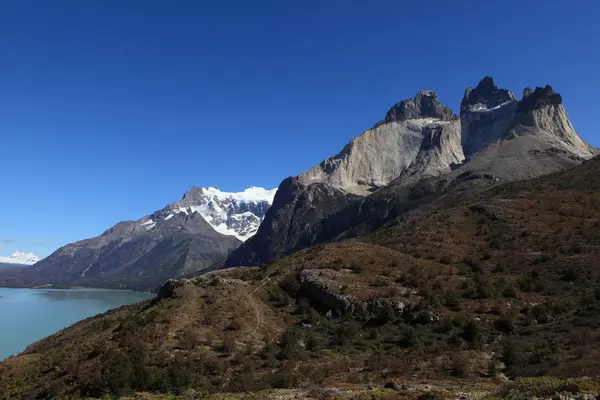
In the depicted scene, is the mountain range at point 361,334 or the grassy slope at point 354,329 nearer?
the mountain range at point 361,334

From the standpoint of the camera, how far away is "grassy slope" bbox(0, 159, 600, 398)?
2138 cm

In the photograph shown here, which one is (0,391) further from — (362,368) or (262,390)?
(362,368)

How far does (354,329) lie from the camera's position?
93.2 ft

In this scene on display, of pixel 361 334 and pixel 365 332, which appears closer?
pixel 361 334

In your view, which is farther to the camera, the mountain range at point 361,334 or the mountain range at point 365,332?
the mountain range at point 365,332

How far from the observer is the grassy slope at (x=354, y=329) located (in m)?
21.4

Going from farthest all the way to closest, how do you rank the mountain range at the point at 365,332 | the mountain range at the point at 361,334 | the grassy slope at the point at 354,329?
the grassy slope at the point at 354,329 → the mountain range at the point at 365,332 → the mountain range at the point at 361,334

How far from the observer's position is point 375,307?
3119cm

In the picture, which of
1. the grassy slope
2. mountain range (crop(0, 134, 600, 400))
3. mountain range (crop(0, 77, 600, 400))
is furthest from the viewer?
the grassy slope

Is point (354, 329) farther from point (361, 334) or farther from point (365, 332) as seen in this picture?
point (365, 332)

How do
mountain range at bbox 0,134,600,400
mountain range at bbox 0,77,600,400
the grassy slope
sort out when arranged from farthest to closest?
the grassy slope < mountain range at bbox 0,77,600,400 < mountain range at bbox 0,134,600,400

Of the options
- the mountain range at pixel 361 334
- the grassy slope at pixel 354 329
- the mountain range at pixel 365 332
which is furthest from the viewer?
the grassy slope at pixel 354 329

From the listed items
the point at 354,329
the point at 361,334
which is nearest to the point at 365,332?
the point at 361,334

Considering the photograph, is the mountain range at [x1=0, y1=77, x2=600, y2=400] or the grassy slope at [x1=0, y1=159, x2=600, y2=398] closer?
the mountain range at [x1=0, y1=77, x2=600, y2=400]
